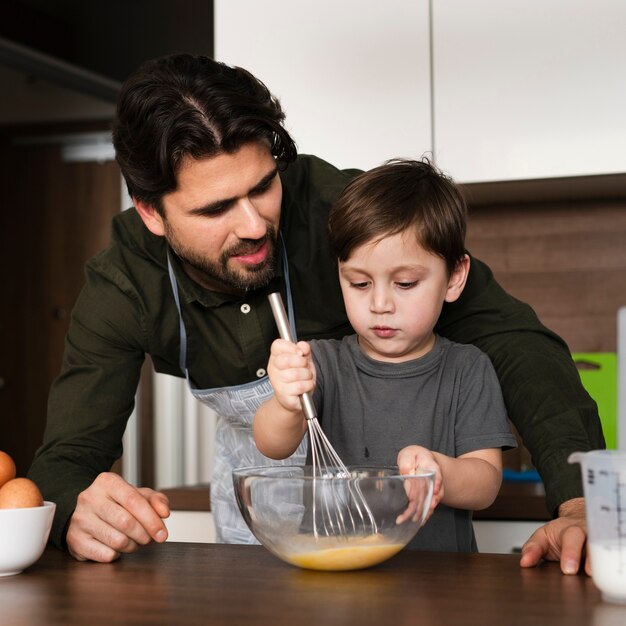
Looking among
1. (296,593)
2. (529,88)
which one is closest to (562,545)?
(296,593)

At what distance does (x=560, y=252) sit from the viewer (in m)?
2.54

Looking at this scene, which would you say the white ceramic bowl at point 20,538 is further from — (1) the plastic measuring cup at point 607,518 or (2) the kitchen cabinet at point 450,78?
(2) the kitchen cabinet at point 450,78

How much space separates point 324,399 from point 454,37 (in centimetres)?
112

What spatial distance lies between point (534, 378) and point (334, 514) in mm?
504

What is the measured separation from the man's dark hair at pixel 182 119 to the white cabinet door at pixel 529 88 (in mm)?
762

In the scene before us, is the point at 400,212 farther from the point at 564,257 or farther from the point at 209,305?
the point at 564,257

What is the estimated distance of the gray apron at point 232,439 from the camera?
1621 mm

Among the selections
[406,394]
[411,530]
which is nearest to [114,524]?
[411,530]

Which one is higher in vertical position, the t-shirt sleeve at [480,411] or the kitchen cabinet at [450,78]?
the kitchen cabinet at [450,78]

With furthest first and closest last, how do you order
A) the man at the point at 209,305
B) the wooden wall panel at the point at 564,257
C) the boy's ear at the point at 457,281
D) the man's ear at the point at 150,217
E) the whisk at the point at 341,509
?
the wooden wall panel at the point at 564,257, the man's ear at the point at 150,217, the boy's ear at the point at 457,281, the man at the point at 209,305, the whisk at the point at 341,509

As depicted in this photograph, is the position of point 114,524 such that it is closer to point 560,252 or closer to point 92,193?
point 560,252

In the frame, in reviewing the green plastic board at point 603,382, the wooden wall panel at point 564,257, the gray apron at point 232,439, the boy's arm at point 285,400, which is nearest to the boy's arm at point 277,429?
the boy's arm at point 285,400

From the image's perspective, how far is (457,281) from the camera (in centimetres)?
138

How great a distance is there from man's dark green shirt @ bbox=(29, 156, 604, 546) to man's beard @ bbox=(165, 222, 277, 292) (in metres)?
0.08
